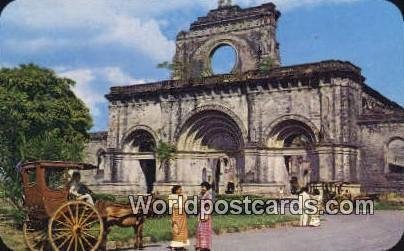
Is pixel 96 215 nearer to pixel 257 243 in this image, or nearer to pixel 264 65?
pixel 257 243

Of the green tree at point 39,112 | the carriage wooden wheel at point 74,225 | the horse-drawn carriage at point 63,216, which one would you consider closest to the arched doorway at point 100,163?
the green tree at point 39,112

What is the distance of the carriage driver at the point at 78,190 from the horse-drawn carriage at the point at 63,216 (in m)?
0.32

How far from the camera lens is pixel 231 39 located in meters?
32.0

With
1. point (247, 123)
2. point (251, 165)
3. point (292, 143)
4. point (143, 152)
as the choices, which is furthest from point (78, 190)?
point (143, 152)

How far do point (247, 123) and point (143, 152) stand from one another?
7478 millimetres

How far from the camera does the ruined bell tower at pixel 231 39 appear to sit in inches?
1216

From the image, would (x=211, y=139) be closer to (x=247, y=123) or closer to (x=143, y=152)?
(x=247, y=123)

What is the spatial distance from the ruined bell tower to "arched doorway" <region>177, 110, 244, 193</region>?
322 cm

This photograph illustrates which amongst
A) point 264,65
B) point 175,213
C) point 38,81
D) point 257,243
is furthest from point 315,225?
point 264,65

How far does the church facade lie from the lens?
980 inches

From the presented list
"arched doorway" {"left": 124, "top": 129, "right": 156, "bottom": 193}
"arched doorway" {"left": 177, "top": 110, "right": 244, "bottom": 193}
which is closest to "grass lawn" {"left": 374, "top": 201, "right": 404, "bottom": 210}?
"arched doorway" {"left": 177, "top": 110, "right": 244, "bottom": 193}

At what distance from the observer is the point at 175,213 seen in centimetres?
981

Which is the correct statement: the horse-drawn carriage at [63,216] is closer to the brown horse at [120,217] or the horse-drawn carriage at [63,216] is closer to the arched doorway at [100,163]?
the brown horse at [120,217]

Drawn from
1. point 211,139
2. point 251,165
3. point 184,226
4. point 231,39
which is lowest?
point 184,226
